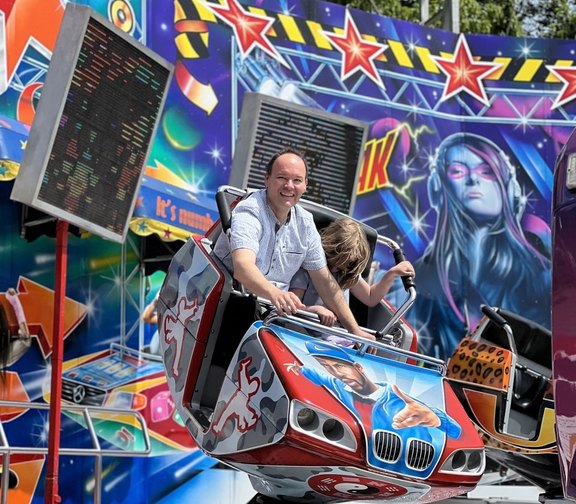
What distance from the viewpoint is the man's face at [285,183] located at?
4.56 meters

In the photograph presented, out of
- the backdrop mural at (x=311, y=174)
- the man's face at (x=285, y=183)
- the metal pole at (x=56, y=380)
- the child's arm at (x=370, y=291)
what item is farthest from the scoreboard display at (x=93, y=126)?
the child's arm at (x=370, y=291)

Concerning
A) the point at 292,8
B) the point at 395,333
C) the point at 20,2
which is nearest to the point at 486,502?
the point at 395,333

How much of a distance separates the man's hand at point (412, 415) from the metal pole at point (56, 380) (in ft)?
8.36

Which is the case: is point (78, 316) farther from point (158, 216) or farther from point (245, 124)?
point (245, 124)

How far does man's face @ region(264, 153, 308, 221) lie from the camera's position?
4.56 metres

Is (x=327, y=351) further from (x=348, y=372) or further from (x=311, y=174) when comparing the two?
(x=311, y=174)

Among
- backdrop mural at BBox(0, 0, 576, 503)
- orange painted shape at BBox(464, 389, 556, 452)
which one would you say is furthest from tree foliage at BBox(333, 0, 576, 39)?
orange painted shape at BBox(464, 389, 556, 452)

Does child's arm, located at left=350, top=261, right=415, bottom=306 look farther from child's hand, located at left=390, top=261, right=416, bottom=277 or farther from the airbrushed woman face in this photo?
the airbrushed woman face

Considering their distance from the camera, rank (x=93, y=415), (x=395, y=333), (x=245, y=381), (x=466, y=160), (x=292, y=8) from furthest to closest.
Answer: (x=466, y=160), (x=292, y=8), (x=93, y=415), (x=395, y=333), (x=245, y=381)

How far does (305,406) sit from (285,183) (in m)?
1.17

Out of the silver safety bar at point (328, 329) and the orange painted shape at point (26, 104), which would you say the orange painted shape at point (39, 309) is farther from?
the silver safety bar at point (328, 329)

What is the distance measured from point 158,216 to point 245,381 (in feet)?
12.4

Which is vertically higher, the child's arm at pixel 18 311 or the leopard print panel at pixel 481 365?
the leopard print panel at pixel 481 365

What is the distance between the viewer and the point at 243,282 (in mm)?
4215
